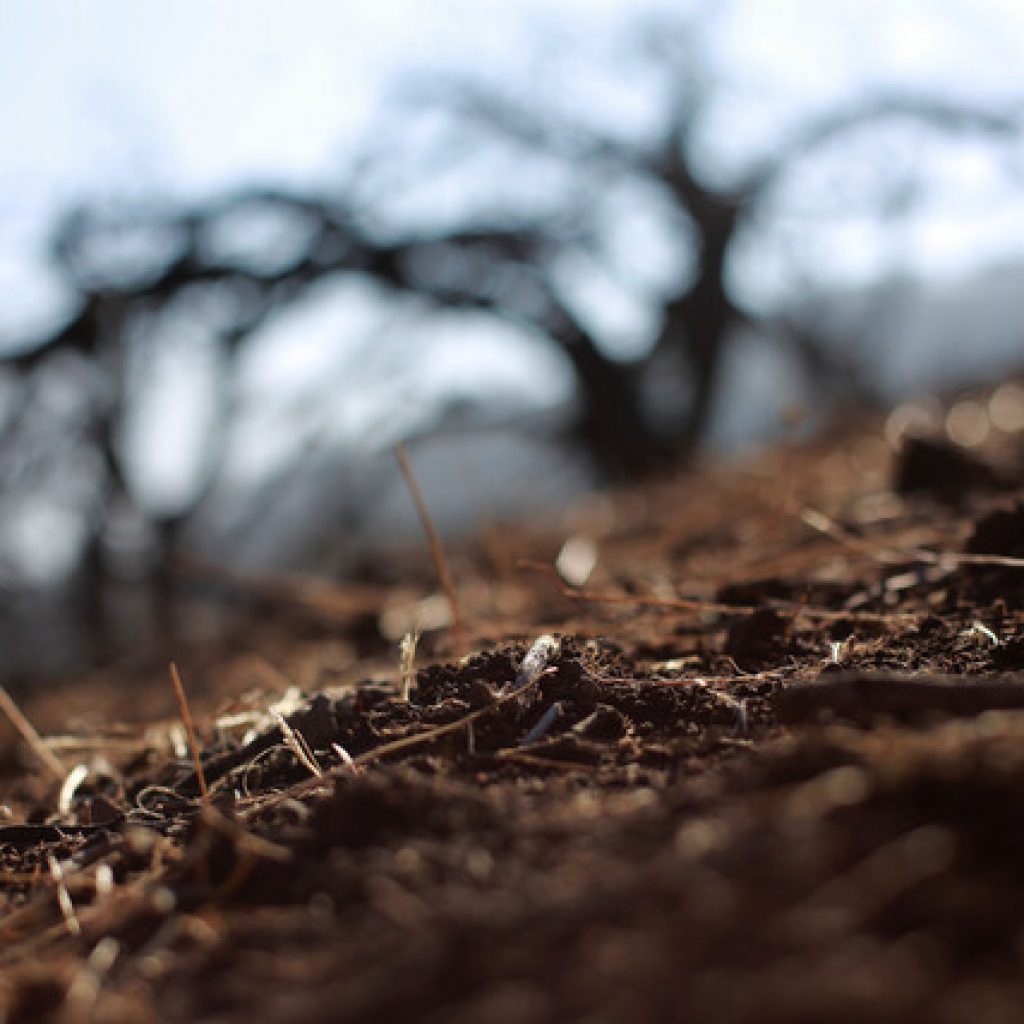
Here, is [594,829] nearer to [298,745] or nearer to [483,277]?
[298,745]

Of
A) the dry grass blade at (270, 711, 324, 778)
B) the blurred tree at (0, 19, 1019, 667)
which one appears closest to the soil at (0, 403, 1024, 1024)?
the dry grass blade at (270, 711, 324, 778)

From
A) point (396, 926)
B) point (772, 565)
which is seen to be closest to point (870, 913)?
point (396, 926)

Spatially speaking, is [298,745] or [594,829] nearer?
[594,829]

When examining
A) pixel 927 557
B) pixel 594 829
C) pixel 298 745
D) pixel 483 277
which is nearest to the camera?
pixel 594 829

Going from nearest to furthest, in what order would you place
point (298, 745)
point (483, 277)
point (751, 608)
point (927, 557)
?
point (298, 745)
point (751, 608)
point (927, 557)
point (483, 277)

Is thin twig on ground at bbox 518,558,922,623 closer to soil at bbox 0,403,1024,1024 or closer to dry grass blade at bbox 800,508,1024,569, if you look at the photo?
soil at bbox 0,403,1024,1024

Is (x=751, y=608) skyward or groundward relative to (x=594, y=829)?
groundward

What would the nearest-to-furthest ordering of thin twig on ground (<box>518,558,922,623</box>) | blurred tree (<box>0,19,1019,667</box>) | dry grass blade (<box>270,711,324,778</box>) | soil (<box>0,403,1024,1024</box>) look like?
soil (<box>0,403,1024,1024</box>) < dry grass blade (<box>270,711,324,778</box>) < thin twig on ground (<box>518,558,922,623</box>) < blurred tree (<box>0,19,1019,667</box>)

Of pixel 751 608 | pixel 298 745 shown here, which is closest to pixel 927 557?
pixel 751 608
